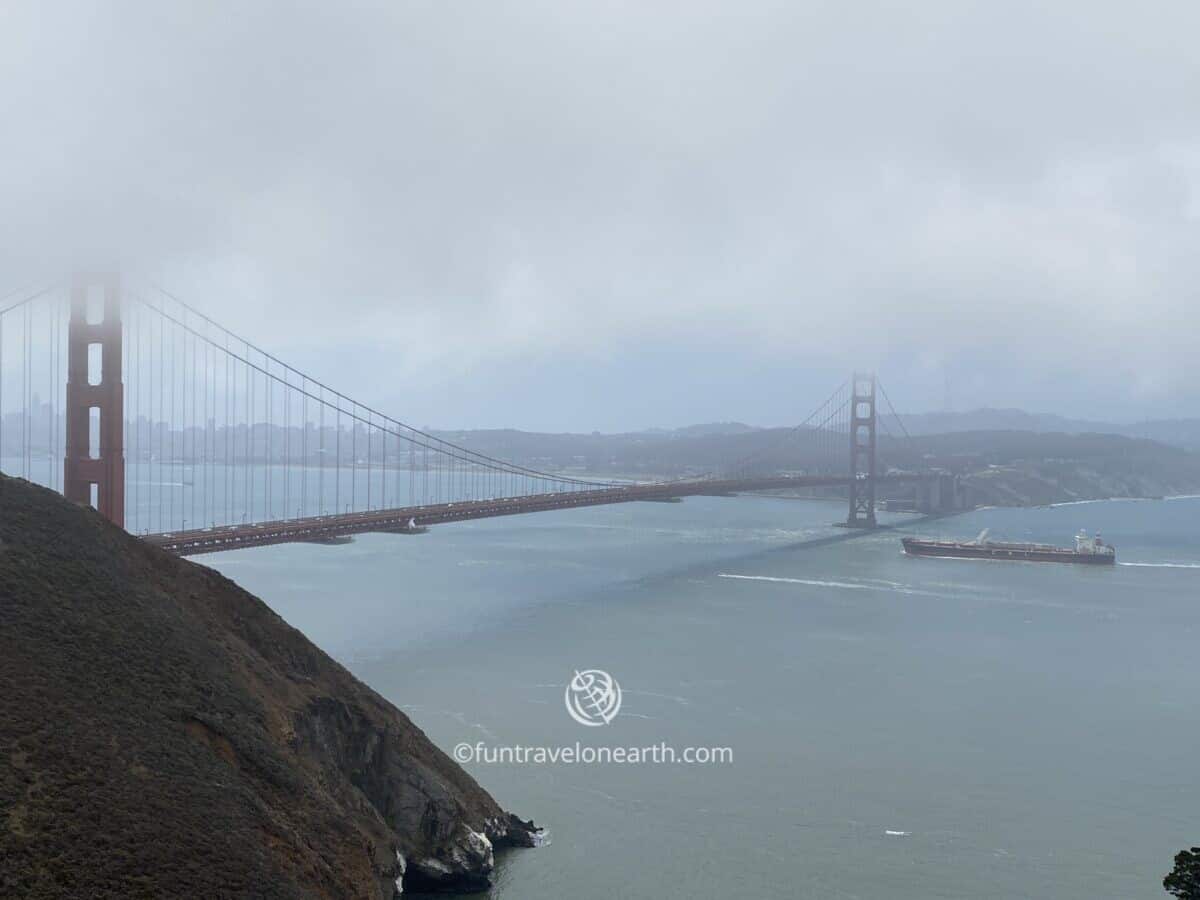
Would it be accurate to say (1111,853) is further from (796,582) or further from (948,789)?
(796,582)

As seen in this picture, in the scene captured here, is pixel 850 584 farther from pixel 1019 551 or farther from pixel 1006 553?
pixel 1019 551

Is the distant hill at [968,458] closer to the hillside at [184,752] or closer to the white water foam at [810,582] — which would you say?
the white water foam at [810,582]

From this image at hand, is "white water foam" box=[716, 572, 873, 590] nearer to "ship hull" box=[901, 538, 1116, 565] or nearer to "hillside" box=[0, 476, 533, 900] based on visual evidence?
"ship hull" box=[901, 538, 1116, 565]

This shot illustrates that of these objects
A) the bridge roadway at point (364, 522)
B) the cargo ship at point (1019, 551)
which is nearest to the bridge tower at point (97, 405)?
the bridge roadway at point (364, 522)

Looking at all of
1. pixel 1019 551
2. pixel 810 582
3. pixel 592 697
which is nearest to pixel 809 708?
pixel 592 697

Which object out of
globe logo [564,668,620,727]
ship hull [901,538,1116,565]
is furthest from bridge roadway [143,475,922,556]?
ship hull [901,538,1116,565]
